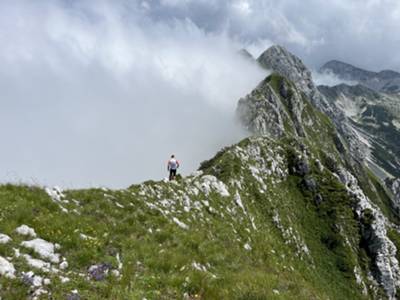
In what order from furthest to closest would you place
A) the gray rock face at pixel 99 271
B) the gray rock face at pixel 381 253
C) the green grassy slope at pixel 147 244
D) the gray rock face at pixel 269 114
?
the gray rock face at pixel 269 114 → the gray rock face at pixel 381 253 → the gray rock face at pixel 99 271 → the green grassy slope at pixel 147 244

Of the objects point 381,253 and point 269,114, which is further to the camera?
point 269,114

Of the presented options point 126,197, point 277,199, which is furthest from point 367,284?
point 126,197

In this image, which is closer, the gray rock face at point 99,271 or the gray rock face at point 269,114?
the gray rock face at point 99,271

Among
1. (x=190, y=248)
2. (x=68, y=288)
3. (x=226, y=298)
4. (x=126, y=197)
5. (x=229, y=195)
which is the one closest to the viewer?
(x=68, y=288)

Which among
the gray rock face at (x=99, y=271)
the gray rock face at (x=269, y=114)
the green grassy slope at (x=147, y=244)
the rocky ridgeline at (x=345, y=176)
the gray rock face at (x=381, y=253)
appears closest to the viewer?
the green grassy slope at (x=147, y=244)

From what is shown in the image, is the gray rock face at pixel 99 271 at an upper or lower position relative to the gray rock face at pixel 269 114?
lower

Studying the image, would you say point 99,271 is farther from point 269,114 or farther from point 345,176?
point 269,114

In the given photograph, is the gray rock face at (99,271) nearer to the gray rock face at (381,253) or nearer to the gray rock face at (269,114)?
the gray rock face at (381,253)

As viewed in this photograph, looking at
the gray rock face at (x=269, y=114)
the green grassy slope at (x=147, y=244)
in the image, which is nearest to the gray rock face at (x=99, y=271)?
the green grassy slope at (x=147, y=244)

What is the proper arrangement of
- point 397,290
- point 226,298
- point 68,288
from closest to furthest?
point 68,288, point 226,298, point 397,290

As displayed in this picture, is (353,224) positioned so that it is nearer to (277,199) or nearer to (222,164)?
(277,199)

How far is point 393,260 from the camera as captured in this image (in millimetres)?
64312

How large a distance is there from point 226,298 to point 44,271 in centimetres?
578

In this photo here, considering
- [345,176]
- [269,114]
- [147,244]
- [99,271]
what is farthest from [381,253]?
[269,114]
